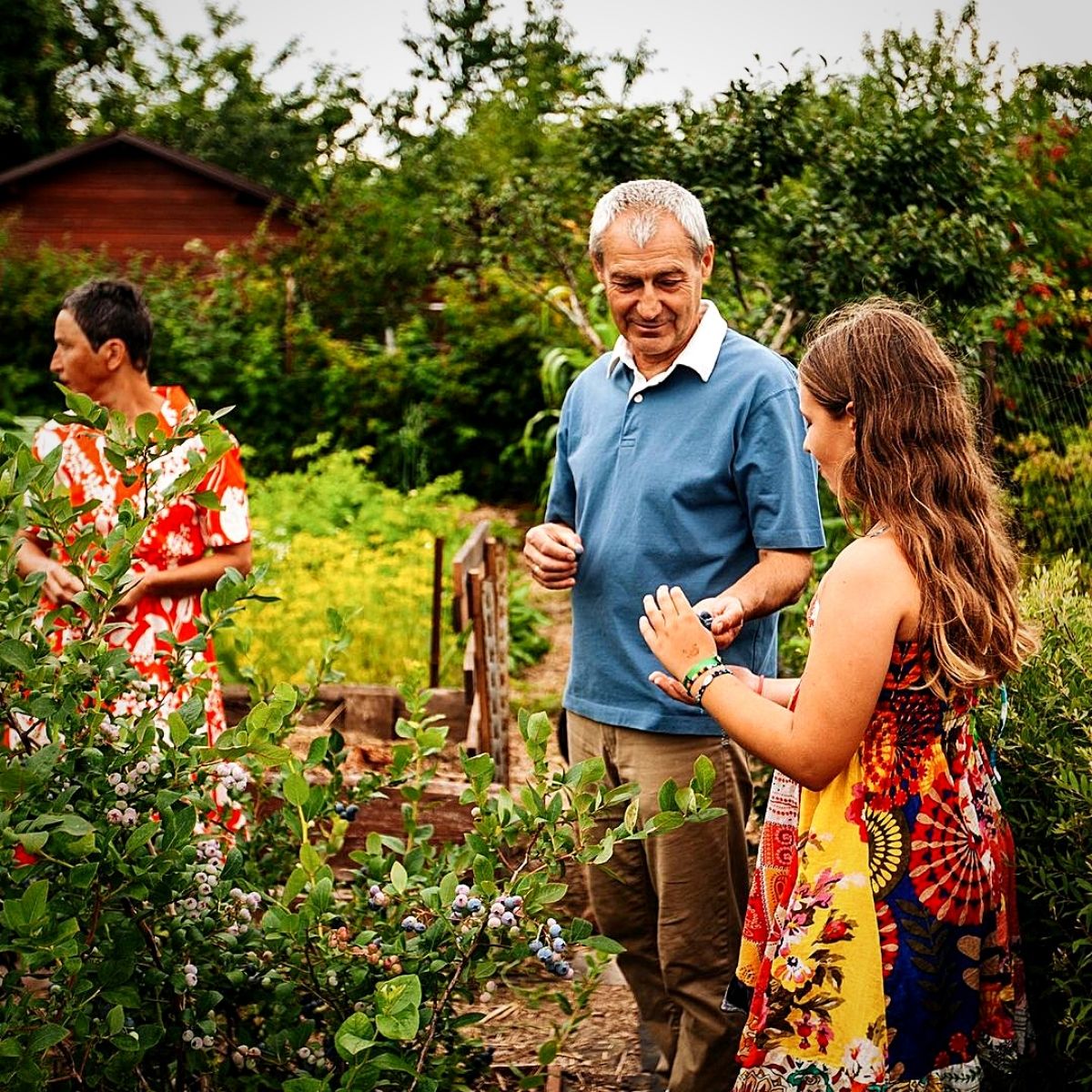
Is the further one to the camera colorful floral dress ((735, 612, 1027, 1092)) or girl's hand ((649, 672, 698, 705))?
girl's hand ((649, 672, 698, 705))

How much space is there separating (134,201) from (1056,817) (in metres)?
24.9

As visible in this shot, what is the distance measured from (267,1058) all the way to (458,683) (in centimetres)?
416

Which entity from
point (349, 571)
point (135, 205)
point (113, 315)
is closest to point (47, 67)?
point (135, 205)

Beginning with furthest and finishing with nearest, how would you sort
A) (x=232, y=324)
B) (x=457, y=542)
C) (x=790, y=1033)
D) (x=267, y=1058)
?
(x=232, y=324) < (x=457, y=542) < (x=267, y=1058) < (x=790, y=1033)

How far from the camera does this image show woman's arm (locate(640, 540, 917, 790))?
5.58 ft

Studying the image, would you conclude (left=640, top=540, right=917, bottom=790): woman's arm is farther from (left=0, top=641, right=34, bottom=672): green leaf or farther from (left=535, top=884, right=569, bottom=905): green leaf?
(left=0, top=641, right=34, bottom=672): green leaf

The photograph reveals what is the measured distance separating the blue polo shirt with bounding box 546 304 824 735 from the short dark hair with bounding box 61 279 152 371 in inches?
49.2

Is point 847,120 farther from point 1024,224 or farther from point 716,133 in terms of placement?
point 1024,224

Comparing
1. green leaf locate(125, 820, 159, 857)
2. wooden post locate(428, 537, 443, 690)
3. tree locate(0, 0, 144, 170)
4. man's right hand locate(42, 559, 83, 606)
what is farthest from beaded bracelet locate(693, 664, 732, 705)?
tree locate(0, 0, 144, 170)

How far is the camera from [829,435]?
1.86 metres

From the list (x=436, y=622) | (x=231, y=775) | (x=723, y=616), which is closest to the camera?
(x=231, y=775)

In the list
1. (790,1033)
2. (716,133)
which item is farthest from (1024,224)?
(790,1033)

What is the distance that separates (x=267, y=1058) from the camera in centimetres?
206

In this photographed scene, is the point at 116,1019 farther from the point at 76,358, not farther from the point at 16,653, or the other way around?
the point at 76,358
